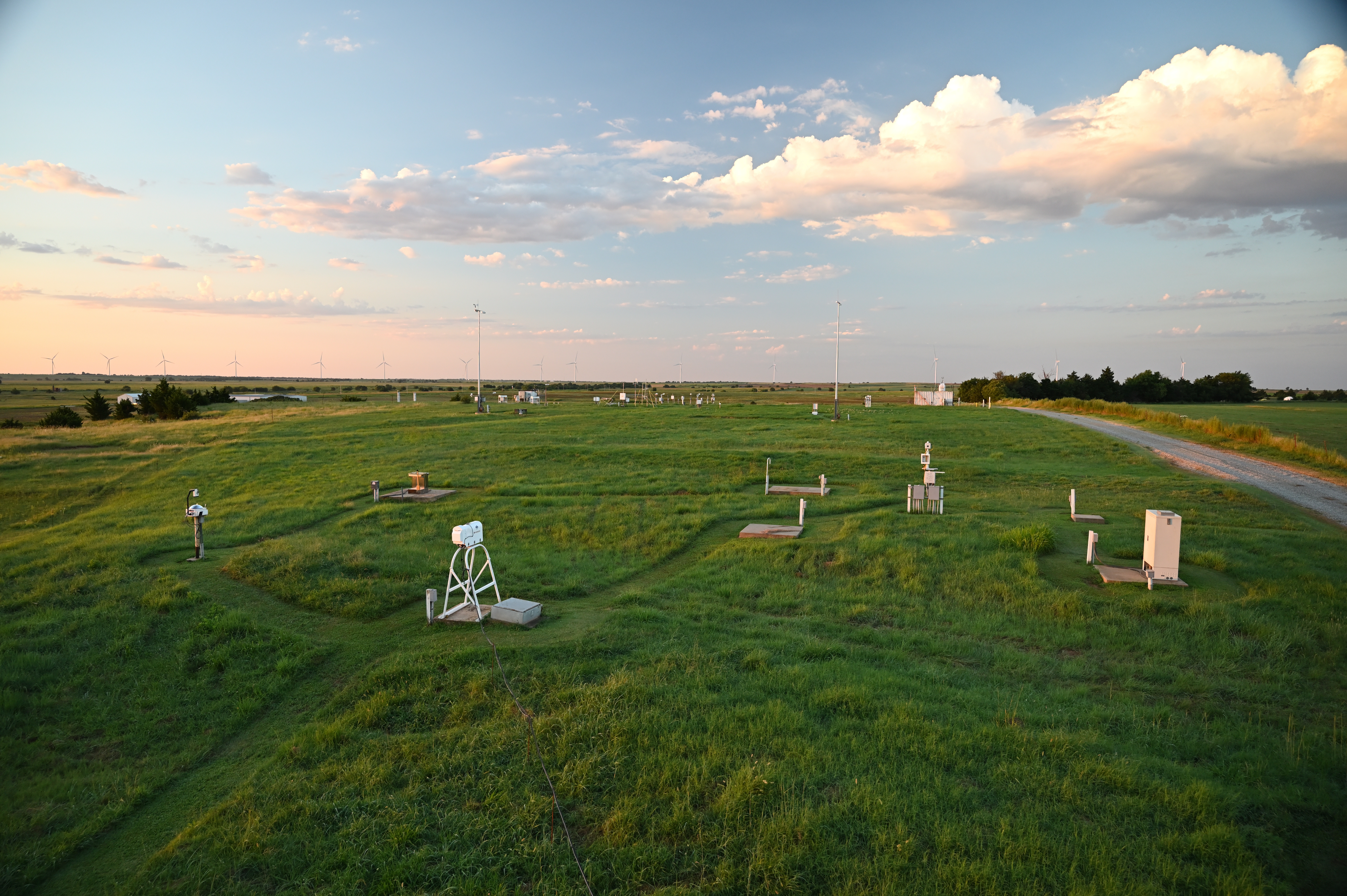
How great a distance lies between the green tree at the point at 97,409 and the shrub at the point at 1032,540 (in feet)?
231

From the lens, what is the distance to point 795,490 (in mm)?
23188

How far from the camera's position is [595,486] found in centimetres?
2377

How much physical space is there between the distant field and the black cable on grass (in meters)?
39.9

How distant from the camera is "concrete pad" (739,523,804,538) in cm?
1639

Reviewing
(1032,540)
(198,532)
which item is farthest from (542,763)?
(198,532)

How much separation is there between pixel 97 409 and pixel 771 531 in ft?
222

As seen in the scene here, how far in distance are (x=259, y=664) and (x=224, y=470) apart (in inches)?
906

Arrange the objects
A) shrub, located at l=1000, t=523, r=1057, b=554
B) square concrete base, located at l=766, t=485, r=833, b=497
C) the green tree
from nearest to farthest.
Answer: shrub, located at l=1000, t=523, r=1057, b=554, square concrete base, located at l=766, t=485, r=833, b=497, the green tree

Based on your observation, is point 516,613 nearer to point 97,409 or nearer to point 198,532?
point 198,532

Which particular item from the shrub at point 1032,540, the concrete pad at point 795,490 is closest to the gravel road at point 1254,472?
the shrub at point 1032,540

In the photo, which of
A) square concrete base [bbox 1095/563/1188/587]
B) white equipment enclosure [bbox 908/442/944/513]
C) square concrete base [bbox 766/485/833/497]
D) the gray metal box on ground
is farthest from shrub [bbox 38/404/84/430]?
square concrete base [bbox 1095/563/1188/587]

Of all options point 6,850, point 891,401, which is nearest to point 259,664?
point 6,850

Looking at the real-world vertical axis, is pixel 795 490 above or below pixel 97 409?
below

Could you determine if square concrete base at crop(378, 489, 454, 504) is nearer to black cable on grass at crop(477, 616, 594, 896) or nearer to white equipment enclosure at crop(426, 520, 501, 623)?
white equipment enclosure at crop(426, 520, 501, 623)
